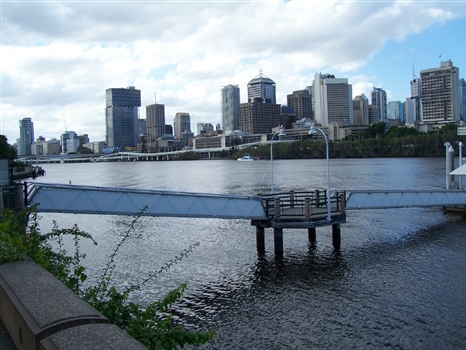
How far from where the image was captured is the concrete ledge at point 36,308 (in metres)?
5.27

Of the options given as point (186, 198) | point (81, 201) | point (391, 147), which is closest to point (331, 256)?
point (186, 198)

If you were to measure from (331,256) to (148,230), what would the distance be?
15743mm

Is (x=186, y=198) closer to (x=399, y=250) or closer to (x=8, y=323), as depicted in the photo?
(x=399, y=250)

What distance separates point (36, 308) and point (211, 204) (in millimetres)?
19844

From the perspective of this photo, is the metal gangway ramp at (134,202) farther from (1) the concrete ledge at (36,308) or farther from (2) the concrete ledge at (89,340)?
(2) the concrete ledge at (89,340)

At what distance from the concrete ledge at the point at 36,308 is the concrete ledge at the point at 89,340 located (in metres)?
0.15

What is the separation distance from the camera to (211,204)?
2550 cm

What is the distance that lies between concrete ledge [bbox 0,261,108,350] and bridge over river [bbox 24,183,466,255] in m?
12.2

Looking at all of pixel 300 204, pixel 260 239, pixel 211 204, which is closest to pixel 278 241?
pixel 260 239

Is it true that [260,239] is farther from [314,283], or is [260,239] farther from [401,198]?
[401,198]

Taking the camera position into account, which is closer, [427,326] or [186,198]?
[427,326]

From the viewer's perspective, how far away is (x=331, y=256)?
1064 inches

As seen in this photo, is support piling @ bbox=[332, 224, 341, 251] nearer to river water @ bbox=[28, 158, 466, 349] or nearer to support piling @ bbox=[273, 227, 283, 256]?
river water @ bbox=[28, 158, 466, 349]

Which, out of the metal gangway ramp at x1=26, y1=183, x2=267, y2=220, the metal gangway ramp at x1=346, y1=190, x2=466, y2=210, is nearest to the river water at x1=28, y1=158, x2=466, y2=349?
the metal gangway ramp at x1=346, y1=190, x2=466, y2=210
